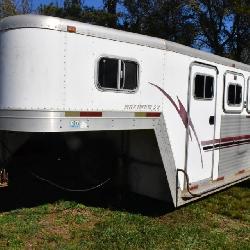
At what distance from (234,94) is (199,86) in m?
1.53

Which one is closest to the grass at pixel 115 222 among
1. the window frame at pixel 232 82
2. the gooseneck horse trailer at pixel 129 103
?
the gooseneck horse trailer at pixel 129 103

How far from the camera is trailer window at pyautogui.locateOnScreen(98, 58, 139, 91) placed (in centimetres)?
617

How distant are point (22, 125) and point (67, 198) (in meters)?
2.95

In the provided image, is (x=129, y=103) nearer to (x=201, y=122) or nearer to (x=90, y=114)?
(x=90, y=114)

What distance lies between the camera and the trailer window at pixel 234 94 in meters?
9.05

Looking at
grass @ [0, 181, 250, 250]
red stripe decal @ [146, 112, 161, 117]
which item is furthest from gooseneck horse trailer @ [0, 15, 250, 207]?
grass @ [0, 181, 250, 250]

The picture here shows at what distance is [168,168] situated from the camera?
727 centimetres

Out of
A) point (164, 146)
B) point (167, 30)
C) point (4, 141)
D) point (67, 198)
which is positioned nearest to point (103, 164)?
point (67, 198)

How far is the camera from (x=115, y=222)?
703 centimetres

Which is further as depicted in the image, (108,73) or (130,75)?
(130,75)

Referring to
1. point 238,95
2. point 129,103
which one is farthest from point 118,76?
point 238,95

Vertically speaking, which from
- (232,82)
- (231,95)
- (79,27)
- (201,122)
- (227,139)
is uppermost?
(79,27)

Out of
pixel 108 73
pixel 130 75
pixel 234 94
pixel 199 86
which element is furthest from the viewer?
pixel 234 94

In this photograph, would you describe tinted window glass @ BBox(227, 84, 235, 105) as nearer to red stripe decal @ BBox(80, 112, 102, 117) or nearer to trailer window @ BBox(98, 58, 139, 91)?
trailer window @ BBox(98, 58, 139, 91)
